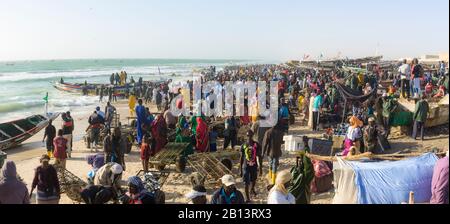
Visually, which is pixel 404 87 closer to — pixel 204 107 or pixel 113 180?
pixel 204 107

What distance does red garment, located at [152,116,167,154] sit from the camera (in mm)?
11305

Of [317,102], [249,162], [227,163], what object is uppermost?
[317,102]

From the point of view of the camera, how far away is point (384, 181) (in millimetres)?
6367

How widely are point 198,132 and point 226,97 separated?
25.1 feet

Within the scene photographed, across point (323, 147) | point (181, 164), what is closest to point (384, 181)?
point (323, 147)

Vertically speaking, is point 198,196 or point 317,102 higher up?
point 317,102

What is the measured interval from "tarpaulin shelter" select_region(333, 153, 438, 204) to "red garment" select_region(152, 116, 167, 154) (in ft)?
19.2

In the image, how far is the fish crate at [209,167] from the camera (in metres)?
9.10

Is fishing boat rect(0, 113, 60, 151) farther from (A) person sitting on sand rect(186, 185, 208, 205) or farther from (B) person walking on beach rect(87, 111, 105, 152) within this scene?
(A) person sitting on sand rect(186, 185, 208, 205)

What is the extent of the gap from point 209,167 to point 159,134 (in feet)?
8.09

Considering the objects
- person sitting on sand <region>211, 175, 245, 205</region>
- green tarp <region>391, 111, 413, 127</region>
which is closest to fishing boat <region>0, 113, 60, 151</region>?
person sitting on sand <region>211, 175, 245, 205</region>

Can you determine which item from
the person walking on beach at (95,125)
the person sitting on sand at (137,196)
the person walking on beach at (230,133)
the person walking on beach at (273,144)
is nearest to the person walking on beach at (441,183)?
the person sitting on sand at (137,196)

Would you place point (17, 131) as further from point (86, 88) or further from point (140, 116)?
point (86, 88)
